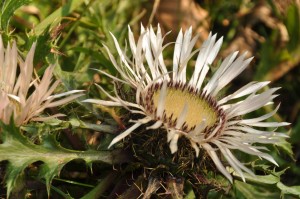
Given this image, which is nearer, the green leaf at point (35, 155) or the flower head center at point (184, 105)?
the green leaf at point (35, 155)

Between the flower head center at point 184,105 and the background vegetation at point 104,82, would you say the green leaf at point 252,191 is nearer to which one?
the background vegetation at point 104,82

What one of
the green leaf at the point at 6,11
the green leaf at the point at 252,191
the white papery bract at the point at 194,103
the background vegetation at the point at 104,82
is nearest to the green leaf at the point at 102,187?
the background vegetation at the point at 104,82

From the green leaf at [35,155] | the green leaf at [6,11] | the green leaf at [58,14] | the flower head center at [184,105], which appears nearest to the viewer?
the green leaf at [35,155]

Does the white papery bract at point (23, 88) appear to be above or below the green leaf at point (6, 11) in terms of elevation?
below

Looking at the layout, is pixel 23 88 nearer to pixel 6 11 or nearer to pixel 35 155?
pixel 35 155

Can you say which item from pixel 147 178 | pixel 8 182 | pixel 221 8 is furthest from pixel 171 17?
pixel 8 182

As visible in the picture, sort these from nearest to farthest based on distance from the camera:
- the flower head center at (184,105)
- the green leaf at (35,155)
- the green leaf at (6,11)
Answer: the green leaf at (35,155) → the flower head center at (184,105) → the green leaf at (6,11)

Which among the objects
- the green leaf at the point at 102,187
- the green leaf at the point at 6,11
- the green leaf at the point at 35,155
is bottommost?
the green leaf at the point at 102,187

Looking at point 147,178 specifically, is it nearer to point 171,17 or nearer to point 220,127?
point 220,127
